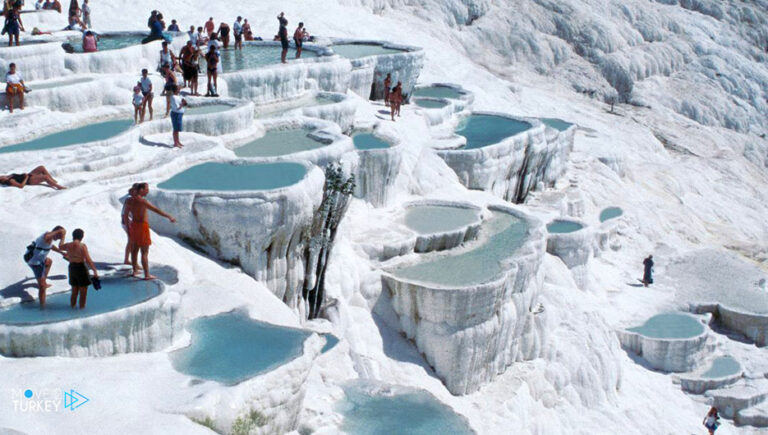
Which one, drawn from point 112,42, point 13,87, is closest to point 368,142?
point 112,42

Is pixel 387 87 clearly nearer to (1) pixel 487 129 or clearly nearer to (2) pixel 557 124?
(1) pixel 487 129

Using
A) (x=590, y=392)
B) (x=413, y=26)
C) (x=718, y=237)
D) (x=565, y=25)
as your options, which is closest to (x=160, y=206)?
(x=590, y=392)

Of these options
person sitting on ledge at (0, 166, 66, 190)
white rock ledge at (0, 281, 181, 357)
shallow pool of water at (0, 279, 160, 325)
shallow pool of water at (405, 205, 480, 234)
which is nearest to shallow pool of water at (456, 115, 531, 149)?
shallow pool of water at (405, 205, 480, 234)

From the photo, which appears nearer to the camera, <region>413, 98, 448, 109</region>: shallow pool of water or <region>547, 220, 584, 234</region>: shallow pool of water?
<region>547, 220, 584, 234</region>: shallow pool of water

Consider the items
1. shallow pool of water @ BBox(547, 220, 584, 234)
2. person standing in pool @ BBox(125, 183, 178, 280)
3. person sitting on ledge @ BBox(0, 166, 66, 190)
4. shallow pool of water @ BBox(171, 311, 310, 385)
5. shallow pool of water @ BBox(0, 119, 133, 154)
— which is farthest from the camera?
shallow pool of water @ BBox(547, 220, 584, 234)

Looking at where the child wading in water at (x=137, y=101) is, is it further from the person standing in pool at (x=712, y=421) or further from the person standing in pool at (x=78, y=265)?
the person standing in pool at (x=712, y=421)

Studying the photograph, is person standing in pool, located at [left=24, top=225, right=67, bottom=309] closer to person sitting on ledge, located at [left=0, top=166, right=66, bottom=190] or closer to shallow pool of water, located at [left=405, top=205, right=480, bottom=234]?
person sitting on ledge, located at [left=0, top=166, right=66, bottom=190]
